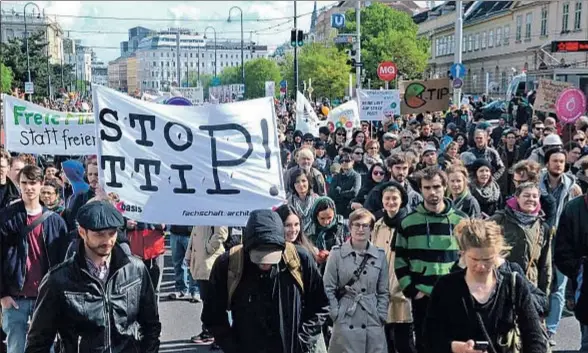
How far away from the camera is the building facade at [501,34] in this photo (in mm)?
47531

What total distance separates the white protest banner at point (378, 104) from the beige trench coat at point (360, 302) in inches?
422

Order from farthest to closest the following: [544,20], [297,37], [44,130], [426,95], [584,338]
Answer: [544,20], [297,37], [426,95], [44,130], [584,338]


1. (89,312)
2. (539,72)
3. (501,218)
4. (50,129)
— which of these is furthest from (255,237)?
(539,72)

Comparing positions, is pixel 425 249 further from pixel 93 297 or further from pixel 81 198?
pixel 81 198

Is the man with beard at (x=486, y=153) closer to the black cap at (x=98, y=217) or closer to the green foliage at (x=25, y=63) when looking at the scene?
the black cap at (x=98, y=217)

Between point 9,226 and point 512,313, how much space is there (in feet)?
10.8

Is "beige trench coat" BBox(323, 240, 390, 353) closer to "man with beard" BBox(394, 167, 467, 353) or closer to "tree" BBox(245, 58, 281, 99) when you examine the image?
"man with beard" BBox(394, 167, 467, 353)

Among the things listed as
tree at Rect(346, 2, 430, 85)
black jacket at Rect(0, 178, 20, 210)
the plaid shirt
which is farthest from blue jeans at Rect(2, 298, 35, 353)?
tree at Rect(346, 2, 430, 85)

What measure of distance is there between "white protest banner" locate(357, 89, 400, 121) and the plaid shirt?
40.6 feet

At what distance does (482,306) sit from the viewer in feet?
10.8

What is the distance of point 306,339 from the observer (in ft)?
11.9

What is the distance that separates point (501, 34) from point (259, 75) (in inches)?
1200

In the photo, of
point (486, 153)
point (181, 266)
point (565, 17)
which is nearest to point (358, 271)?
point (181, 266)

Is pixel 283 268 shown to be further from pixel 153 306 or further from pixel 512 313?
pixel 512 313
